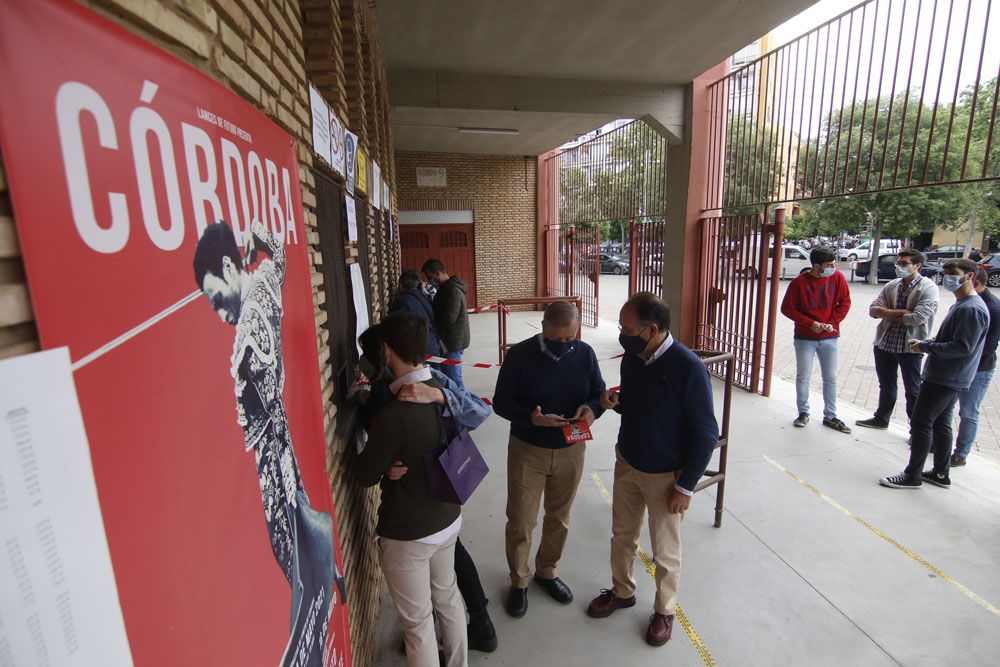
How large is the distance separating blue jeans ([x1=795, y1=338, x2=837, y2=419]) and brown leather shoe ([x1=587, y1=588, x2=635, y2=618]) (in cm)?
397

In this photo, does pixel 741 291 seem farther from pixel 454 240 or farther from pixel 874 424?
pixel 454 240

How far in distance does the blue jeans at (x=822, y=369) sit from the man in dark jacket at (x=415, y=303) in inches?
163

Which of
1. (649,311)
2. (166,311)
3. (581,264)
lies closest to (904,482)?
(649,311)

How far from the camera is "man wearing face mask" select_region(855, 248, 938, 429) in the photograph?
5102 mm

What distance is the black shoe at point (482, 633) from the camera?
284 centimetres

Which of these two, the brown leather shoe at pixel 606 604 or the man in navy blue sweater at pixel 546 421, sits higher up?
the man in navy blue sweater at pixel 546 421

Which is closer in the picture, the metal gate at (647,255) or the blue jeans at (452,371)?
the blue jeans at (452,371)

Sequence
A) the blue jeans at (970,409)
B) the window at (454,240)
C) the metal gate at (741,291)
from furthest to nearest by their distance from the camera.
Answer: the window at (454,240) → the metal gate at (741,291) → the blue jeans at (970,409)

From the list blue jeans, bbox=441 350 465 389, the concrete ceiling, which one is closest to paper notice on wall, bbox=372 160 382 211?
the concrete ceiling

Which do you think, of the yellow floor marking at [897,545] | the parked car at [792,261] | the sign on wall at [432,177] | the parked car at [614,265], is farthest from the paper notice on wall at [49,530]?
the parked car at [614,265]

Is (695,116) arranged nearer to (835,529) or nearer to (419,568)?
(835,529)

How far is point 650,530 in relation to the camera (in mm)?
2898

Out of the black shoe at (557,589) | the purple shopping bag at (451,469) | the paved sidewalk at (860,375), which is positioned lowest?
the paved sidewalk at (860,375)

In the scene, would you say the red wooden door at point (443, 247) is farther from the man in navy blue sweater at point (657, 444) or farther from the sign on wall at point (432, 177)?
the man in navy blue sweater at point (657, 444)
